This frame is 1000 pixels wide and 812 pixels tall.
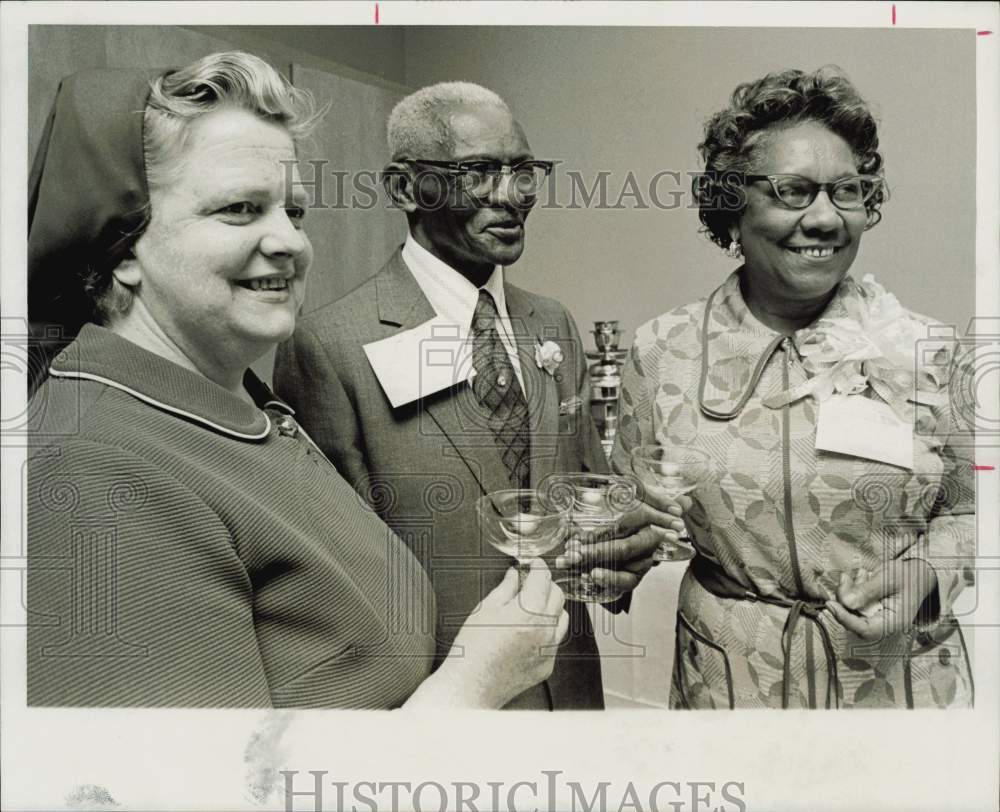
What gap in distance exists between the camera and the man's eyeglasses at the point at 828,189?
4.61 ft

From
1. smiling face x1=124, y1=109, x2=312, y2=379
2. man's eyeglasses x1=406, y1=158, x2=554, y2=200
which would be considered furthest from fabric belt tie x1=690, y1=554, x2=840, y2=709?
smiling face x1=124, y1=109, x2=312, y2=379

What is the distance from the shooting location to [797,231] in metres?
1.41

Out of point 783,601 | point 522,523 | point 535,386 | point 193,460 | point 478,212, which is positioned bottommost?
point 783,601

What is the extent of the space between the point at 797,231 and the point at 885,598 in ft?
2.06

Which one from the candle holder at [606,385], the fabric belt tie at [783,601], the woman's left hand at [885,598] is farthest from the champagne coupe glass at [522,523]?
the woman's left hand at [885,598]

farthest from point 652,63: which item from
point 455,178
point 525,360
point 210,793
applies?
point 210,793

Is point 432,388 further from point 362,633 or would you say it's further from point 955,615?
point 955,615

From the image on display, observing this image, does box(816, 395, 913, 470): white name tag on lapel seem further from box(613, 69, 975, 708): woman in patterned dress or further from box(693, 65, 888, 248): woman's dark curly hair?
box(693, 65, 888, 248): woman's dark curly hair

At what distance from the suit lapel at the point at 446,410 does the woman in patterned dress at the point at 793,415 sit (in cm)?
22

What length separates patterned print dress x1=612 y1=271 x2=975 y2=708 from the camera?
142cm

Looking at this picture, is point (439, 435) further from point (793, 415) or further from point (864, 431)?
point (864, 431)

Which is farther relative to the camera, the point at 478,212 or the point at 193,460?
the point at 478,212

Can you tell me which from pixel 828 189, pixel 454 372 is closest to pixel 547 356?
pixel 454 372

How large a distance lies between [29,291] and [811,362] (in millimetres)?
1287
